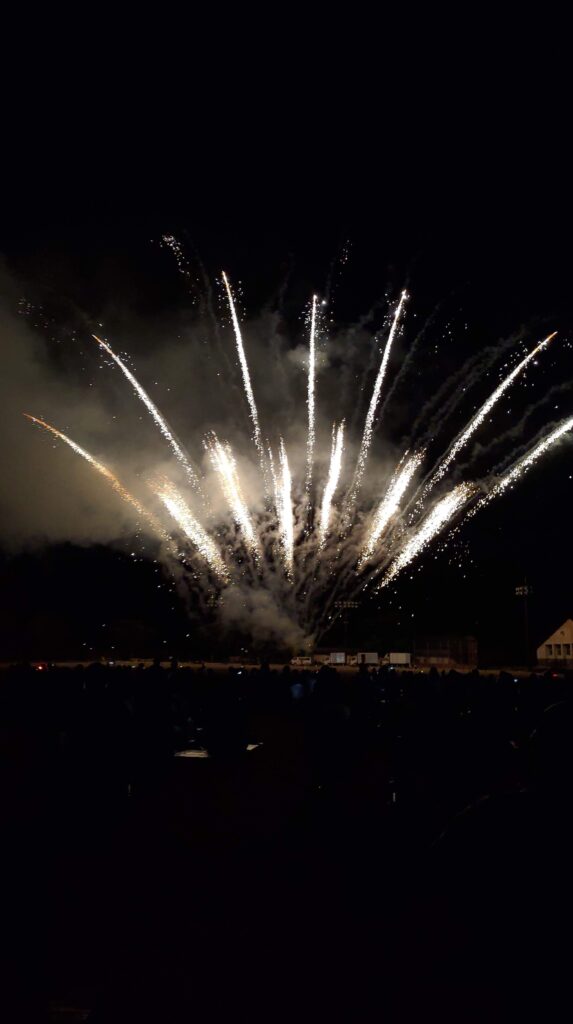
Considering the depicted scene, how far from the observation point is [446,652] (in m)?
53.3

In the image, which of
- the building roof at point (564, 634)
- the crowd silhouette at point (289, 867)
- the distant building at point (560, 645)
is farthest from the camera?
the building roof at point (564, 634)

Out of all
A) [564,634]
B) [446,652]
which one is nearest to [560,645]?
[564,634]

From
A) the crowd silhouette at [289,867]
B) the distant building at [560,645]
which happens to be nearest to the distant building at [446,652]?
the distant building at [560,645]

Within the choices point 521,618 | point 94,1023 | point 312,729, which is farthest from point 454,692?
point 521,618

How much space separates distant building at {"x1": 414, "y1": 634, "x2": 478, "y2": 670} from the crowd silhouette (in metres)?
38.9

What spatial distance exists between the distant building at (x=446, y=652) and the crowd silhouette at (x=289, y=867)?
38.9 meters

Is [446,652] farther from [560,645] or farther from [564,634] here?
[564,634]

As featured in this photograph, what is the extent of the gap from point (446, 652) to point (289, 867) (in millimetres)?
49335

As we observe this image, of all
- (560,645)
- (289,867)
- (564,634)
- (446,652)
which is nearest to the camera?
(289,867)

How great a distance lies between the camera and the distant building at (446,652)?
1969 inches

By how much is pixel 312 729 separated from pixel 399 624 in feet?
208

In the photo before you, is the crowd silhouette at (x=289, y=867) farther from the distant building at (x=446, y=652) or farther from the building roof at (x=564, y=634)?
the building roof at (x=564, y=634)

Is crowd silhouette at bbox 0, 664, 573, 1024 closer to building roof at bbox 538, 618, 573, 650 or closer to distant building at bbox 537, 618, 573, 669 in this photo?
distant building at bbox 537, 618, 573, 669

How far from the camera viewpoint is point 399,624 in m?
71.0
